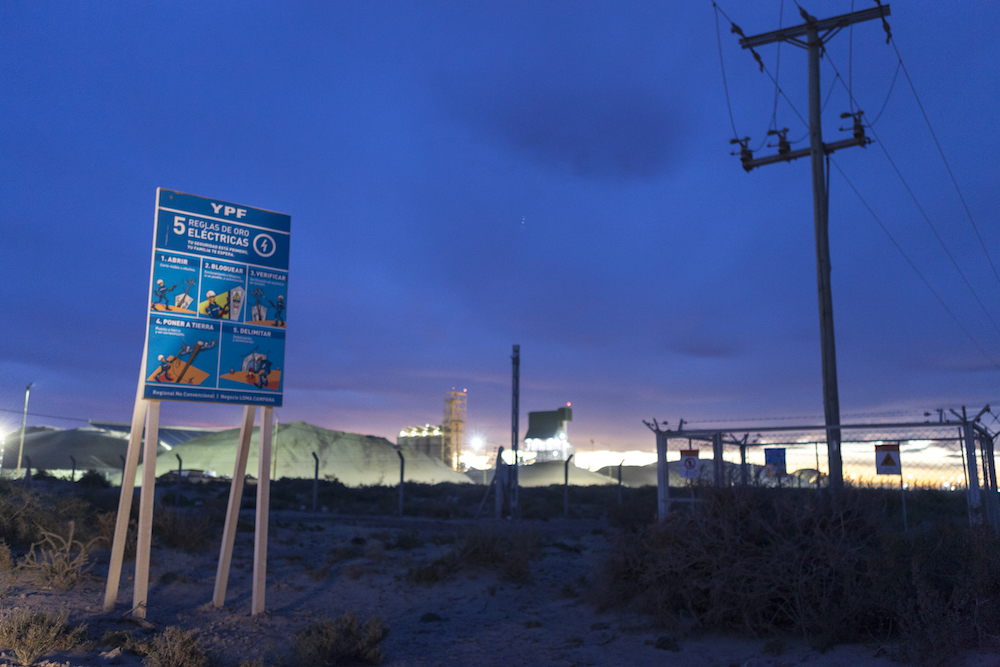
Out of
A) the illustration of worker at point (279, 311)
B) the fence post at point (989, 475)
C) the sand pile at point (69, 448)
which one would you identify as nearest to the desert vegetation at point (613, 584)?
the fence post at point (989, 475)

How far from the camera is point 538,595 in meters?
10.9

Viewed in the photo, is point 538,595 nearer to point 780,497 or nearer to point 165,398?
point 780,497

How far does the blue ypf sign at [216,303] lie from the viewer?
8.33 m

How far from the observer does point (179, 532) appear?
451 inches

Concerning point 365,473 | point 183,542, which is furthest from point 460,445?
point 183,542

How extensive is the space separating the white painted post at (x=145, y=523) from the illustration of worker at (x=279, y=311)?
1.89 metres

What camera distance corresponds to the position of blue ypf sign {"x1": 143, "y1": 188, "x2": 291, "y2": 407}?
833 centimetres

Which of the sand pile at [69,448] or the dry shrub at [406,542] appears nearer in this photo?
the dry shrub at [406,542]

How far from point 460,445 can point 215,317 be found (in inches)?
3148

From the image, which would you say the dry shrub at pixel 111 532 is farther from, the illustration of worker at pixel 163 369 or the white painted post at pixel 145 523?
the illustration of worker at pixel 163 369

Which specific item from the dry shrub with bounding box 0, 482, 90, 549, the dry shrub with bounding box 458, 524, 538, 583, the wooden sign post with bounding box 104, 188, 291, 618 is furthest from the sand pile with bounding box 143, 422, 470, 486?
the wooden sign post with bounding box 104, 188, 291, 618

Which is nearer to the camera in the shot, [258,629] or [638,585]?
[258,629]

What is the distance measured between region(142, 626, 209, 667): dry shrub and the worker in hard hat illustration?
3492 mm

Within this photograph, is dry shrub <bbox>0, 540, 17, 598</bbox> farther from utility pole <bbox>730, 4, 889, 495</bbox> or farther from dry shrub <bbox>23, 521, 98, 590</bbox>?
utility pole <bbox>730, 4, 889, 495</bbox>
